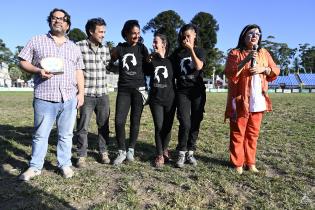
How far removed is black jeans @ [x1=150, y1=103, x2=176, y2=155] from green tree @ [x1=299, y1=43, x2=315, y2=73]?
344ft

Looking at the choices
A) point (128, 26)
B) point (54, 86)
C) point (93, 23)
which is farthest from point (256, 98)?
point (54, 86)

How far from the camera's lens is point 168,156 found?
17.6ft

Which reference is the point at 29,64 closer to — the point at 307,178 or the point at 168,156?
the point at 168,156

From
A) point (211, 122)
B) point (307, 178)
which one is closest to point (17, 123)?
point (211, 122)

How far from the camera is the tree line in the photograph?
5620 cm

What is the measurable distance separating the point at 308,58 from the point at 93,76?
10891 centimetres

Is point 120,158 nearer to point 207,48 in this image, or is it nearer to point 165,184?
point 165,184

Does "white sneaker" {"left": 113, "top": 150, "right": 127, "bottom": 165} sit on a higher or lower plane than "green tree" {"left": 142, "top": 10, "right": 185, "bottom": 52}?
lower

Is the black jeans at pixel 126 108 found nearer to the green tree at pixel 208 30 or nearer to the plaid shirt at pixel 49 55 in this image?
the plaid shirt at pixel 49 55

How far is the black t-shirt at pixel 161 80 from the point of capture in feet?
16.2

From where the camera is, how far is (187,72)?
4941mm

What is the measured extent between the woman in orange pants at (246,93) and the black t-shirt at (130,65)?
113 centimetres

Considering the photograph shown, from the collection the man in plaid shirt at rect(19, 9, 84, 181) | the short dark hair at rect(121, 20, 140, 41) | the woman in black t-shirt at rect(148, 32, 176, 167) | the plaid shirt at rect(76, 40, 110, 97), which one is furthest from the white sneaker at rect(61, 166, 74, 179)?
the short dark hair at rect(121, 20, 140, 41)

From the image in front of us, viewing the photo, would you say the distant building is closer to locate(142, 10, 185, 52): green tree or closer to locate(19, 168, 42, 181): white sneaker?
locate(142, 10, 185, 52): green tree
